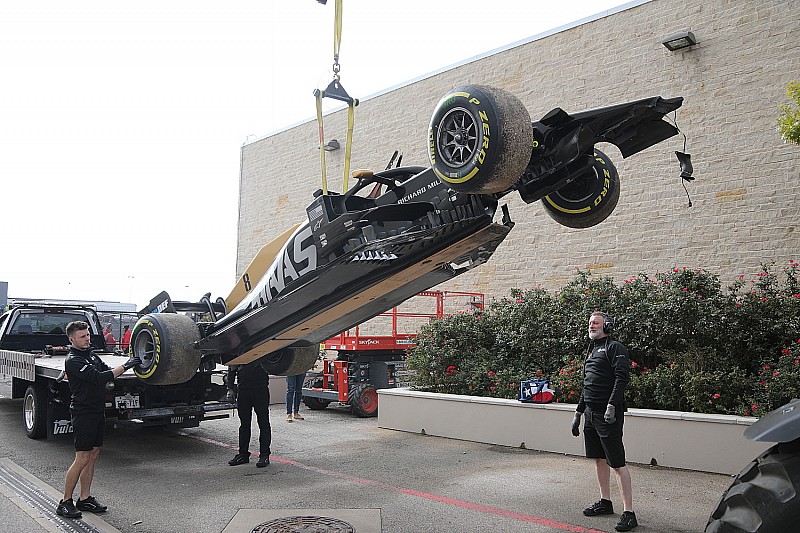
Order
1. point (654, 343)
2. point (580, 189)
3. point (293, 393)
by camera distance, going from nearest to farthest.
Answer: point (580, 189) → point (654, 343) → point (293, 393)

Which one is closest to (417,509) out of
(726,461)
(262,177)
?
(726,461)

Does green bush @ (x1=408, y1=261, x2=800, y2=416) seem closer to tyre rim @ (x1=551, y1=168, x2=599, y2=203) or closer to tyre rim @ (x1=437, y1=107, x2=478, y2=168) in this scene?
tyre rim @ (x1=551, y1=168, x2=599, y2=203)

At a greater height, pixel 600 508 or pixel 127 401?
pixel 127 401

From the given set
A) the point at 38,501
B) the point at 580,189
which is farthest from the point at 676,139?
the point at 38,501

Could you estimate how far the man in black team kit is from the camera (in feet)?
20.0

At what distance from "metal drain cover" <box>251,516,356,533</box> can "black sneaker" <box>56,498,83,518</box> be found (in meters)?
1.73

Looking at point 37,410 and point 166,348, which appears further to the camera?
point 37,410

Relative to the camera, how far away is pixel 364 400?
12.6 metres

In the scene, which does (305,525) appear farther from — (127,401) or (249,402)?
(127,401)

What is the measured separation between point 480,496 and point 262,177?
1708 centimetres

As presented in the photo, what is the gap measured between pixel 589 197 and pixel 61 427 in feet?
25.7

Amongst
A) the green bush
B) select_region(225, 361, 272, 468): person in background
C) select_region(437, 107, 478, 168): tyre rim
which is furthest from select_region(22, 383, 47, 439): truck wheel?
select_region(437, 107, 478, 168): tyre rim

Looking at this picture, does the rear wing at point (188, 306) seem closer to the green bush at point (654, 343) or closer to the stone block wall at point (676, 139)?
the green bush at point (654, 343)

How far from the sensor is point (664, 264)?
492 inches
